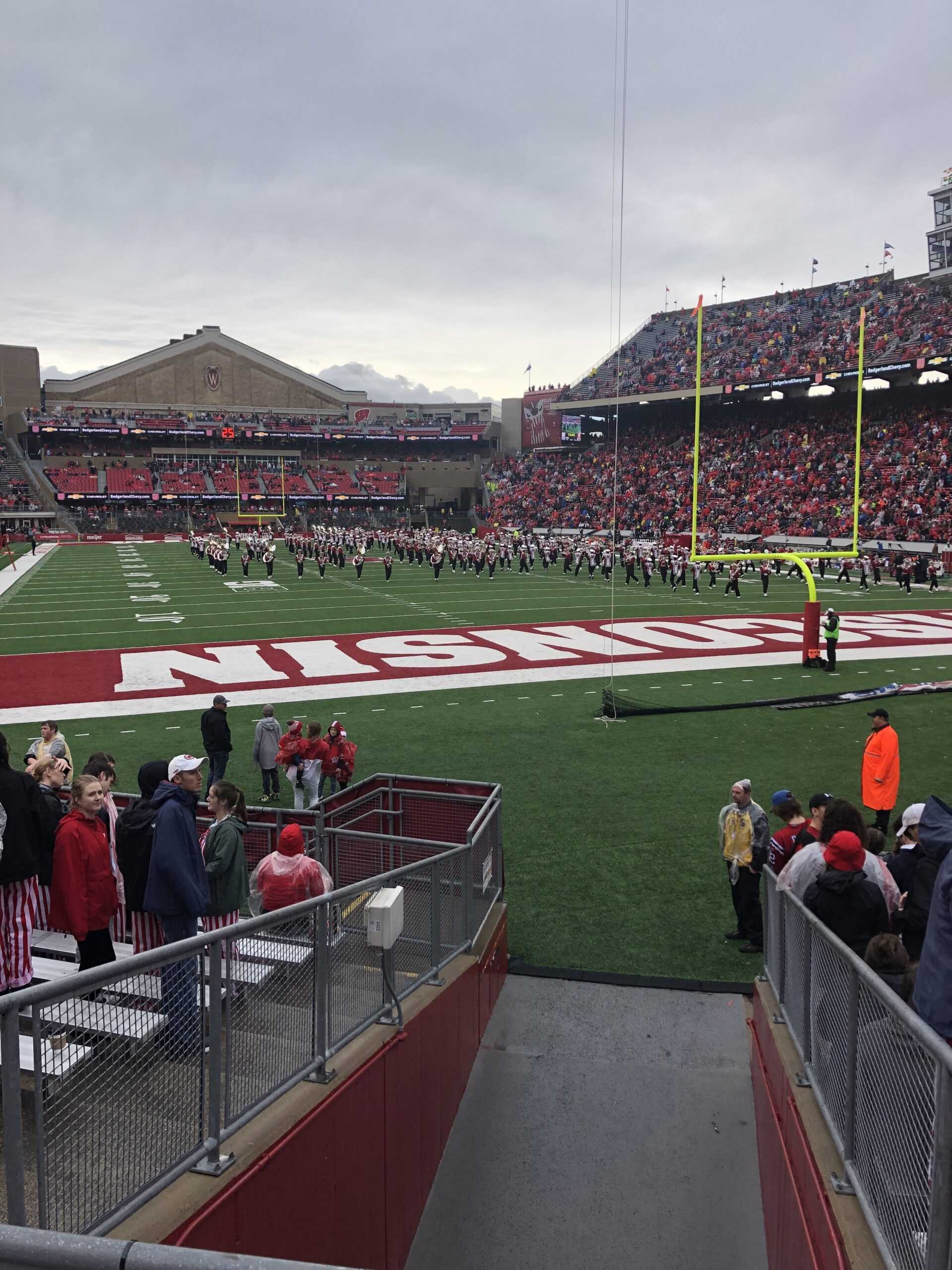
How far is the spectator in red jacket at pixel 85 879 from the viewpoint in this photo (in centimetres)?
412

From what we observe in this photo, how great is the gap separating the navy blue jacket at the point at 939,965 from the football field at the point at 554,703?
3.70 m

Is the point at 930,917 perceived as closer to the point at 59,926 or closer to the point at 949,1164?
the point at 949,1164

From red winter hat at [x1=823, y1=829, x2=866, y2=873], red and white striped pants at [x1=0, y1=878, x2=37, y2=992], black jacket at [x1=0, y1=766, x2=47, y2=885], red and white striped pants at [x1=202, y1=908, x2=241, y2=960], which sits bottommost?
red and white striped pants at [x1=202, y1=908, x2=241, y2=960]

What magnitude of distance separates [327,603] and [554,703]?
1376 cm

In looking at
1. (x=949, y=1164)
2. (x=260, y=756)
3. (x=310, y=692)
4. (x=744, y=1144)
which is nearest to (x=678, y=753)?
(x=260, y=756)

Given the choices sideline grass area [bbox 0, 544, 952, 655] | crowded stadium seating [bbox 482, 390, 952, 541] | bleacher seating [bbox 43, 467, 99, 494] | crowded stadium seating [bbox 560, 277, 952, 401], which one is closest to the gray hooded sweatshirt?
sideline grass area [bbox 0, 544, 952, 655]

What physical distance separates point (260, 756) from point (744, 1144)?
6402mm

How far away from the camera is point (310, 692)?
15.0 metres

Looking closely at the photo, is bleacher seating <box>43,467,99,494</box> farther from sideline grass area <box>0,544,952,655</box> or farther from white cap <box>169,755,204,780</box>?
white cap <box>169,755,204,780</box>

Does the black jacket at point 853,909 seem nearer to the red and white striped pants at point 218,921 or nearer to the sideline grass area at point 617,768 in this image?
the sideline grass area at point 617,768

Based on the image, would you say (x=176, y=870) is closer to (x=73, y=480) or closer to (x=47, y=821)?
(x=47, y=821)

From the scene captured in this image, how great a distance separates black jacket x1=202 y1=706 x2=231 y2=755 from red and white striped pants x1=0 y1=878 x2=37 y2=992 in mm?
5827

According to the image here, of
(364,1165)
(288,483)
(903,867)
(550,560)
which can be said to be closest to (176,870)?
(364,1165)

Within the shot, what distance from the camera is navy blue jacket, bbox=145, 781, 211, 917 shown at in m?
4.07
